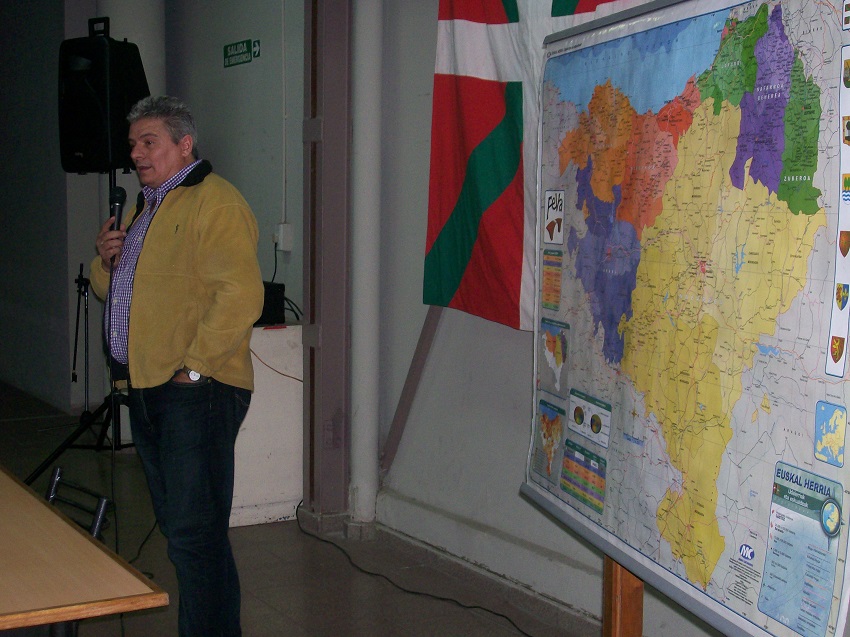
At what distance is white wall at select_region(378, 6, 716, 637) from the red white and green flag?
0.27 m

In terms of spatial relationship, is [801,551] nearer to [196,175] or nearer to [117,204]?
[196,175]

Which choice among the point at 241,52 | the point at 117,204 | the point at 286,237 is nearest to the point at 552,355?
the point at 117,204

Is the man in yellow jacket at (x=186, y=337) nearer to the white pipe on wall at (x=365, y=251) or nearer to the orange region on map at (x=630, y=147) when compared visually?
the orange region on map at (x=630, y=147)

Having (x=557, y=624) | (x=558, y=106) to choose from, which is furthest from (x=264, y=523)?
(x=558, y=106)

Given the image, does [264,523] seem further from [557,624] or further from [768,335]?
[768,335]

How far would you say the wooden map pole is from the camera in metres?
1.95

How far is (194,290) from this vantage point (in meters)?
2.50

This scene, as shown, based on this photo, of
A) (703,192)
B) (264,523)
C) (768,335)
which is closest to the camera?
(768,335)

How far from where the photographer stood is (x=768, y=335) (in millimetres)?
1465

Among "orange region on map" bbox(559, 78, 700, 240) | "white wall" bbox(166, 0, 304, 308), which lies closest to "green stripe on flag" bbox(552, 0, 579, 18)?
"orange region on map" bbox(559, 78, 700, 240)

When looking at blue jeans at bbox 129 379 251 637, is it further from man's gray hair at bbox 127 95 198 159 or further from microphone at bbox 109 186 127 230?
man's gray hair at bbox 127 95 198 159

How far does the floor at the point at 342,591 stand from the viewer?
3146mm

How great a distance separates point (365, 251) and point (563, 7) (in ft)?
4.89

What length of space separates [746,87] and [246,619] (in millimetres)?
2515
